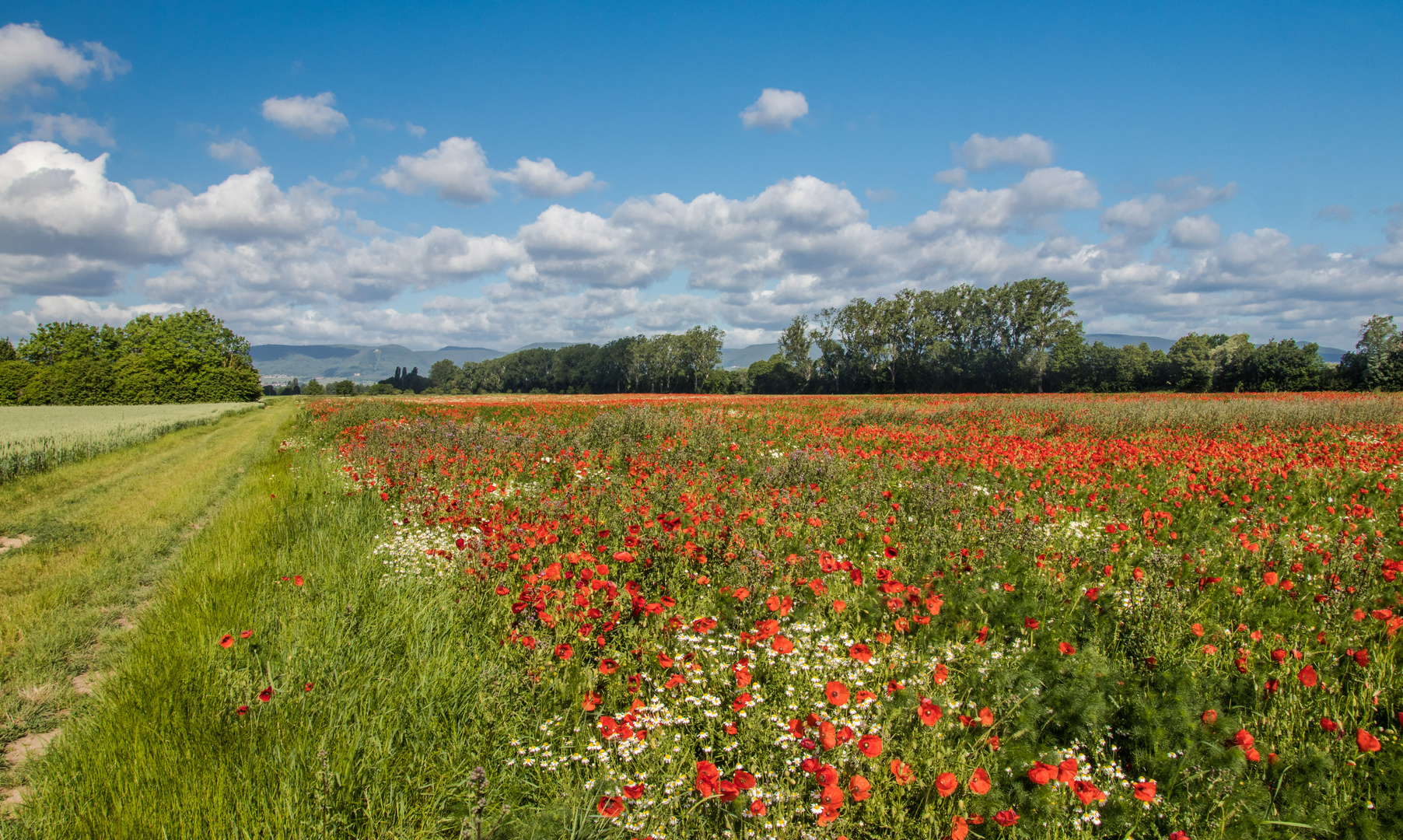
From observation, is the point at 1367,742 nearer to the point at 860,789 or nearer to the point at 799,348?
the point at 860,789

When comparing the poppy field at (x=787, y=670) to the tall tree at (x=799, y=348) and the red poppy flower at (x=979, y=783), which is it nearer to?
the red poppy flower at (x=979, y=783)

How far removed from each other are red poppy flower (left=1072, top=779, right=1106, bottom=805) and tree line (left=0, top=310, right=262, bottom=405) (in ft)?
259

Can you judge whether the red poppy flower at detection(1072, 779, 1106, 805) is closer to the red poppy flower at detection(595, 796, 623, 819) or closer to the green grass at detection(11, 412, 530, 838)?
the red poppy flower at detection(595, 796, 623, 819)

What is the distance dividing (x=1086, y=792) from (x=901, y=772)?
0.65 m

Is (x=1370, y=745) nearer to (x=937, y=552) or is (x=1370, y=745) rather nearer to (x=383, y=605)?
A: (x=937, y=552)

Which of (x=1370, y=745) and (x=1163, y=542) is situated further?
(x=1163, y=542)

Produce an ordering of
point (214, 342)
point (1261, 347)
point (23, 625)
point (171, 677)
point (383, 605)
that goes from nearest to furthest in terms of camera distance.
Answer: point (171, 677) < point (383, 605) < point (23, 625) < point (1261, 347) < point (214, 342)

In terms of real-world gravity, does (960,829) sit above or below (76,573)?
above

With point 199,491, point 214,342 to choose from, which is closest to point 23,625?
point 199,491

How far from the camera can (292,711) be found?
A: 2.89m

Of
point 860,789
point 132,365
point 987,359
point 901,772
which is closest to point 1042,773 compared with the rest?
point 901,772

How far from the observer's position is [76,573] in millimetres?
6078

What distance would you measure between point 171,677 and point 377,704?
1.31 meters

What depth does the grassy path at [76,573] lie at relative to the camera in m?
3.77
